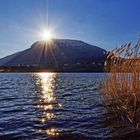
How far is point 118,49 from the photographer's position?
57.4 feet

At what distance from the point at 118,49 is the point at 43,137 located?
26.4ft

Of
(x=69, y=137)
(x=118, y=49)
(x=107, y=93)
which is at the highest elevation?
(x=118, y=49)

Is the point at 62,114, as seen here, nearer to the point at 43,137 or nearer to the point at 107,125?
the point at 107,125

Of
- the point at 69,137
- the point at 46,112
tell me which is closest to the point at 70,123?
the point at 69,137

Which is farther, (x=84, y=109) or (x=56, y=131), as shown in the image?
(x=84, y=109)

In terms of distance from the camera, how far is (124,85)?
1811 cm

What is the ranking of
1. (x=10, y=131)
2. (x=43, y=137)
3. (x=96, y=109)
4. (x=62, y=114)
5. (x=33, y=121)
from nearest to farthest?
(x=43, y=137)
(x=10, y=131)
(x=33, y=121)
(x=62, y=114)
(x=96, y=109)

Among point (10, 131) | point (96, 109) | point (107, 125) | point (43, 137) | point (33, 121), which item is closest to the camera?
point (43, 137)

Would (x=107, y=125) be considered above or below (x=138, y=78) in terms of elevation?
below

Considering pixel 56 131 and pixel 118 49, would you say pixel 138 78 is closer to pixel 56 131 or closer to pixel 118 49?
pixel 118 49

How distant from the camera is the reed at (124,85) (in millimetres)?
14805

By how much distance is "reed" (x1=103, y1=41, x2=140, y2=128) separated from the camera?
48.6 ft

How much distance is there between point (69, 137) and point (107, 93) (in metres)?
8.46

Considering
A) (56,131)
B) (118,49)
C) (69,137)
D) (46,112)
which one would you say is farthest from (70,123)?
(118,49)
